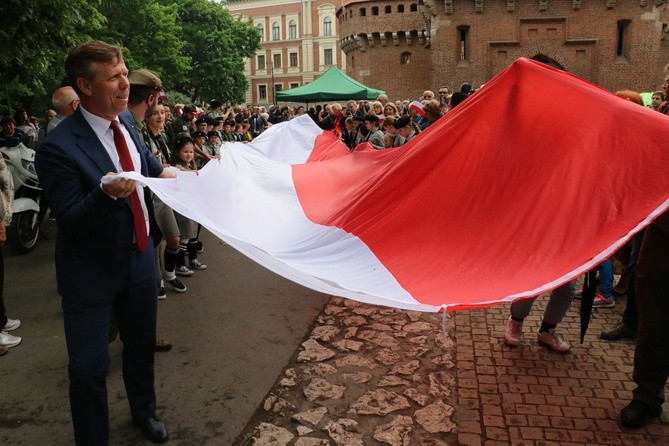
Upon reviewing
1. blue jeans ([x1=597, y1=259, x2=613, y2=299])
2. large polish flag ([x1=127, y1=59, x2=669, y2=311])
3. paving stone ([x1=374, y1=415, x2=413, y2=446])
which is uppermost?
large polish flag ([x1=127, y1=59, x2=669, y2=311])

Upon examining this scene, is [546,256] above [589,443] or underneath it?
above

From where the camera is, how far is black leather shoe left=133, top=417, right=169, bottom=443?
3.20 metres

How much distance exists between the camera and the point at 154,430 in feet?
10.5

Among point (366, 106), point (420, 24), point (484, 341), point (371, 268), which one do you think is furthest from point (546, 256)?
point (420, 24)

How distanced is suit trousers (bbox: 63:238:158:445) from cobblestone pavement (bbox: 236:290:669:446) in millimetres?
916

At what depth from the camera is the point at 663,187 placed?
289 centimetres

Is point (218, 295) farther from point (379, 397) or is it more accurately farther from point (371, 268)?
point (371, 268)

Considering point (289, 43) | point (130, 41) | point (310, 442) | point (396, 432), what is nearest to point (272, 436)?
point (310, 442)

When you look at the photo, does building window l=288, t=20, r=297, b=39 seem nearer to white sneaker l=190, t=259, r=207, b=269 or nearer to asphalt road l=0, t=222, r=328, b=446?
white sneaker l=190, t=259, r=207, b=269

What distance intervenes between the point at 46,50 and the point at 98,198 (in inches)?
255

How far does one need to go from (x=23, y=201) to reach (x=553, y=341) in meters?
6.67

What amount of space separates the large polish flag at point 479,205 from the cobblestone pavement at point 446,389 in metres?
1.01

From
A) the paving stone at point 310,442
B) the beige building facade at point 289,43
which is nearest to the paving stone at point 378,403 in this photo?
the paving stone at point 310,442

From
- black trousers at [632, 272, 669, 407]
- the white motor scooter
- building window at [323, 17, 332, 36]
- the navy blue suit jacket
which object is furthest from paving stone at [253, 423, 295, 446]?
building window at [323, 17, 332, 36]
